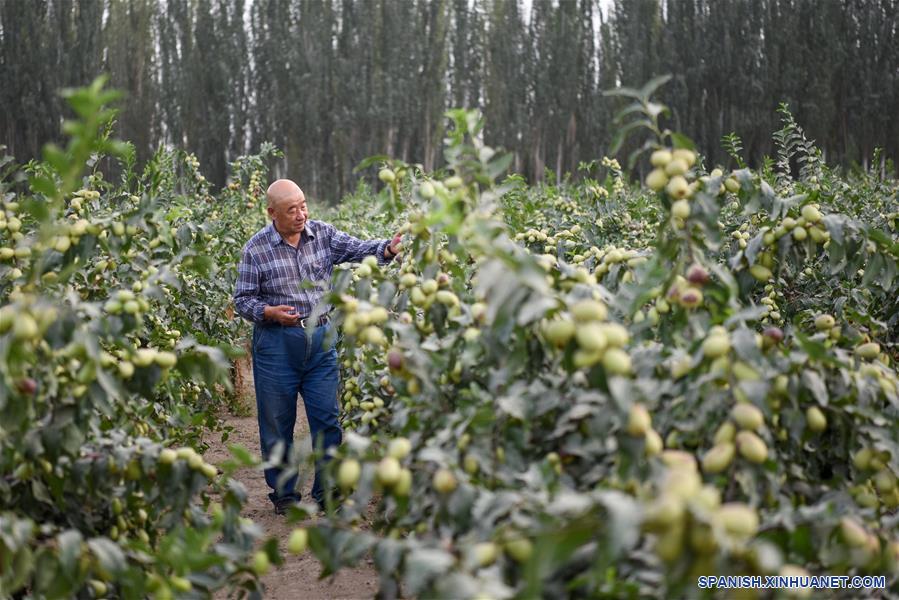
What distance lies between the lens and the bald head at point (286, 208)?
407 cm

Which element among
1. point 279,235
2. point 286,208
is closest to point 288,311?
point 279,235

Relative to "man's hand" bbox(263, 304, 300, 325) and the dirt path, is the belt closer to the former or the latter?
"man's hand" bbox(263, 304, 300, 325)

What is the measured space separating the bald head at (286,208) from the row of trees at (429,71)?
802 inches

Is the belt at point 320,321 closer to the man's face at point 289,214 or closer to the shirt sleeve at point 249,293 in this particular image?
the shirt sleeve at point 249,293

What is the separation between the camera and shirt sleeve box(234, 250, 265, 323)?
13.4 feet

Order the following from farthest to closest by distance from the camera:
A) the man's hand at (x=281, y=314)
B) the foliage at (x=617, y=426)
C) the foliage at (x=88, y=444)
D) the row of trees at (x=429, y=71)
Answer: the row of trees at (x=429, y=71) < the man's hand at (x=281, y=314) < the foliage at (x=88, y=444) < the foliage at (x=617, y=426)

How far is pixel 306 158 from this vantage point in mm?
28328

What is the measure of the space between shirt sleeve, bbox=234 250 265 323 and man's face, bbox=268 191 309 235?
0.21m

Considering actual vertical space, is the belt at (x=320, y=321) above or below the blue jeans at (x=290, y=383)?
above

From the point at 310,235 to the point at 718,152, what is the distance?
2145cm

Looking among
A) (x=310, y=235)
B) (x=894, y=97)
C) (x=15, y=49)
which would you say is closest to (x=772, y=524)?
(x=310, y=235)

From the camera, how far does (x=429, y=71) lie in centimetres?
2928

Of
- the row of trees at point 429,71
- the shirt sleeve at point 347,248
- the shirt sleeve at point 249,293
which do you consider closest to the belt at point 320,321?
the shirt sleeve at point 249,293

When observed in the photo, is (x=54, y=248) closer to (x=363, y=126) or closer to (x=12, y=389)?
(x=12, y=389)
